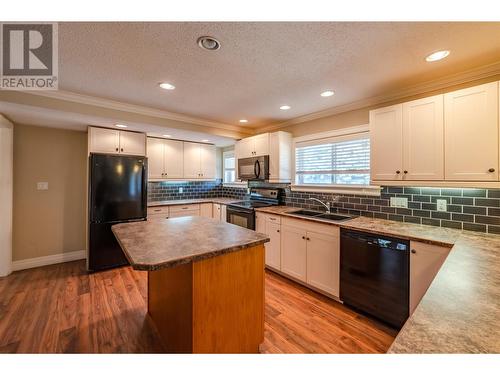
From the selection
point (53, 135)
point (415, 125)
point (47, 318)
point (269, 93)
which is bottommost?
point (47, 318)

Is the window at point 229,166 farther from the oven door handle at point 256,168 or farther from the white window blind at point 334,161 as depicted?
the white window blind at point 334,161

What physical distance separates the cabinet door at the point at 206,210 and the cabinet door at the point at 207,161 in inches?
25.6

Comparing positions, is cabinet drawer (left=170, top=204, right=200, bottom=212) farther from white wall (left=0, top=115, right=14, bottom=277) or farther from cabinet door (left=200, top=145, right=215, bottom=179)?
white wall (left=0, top=115, right=14, bottom=277)

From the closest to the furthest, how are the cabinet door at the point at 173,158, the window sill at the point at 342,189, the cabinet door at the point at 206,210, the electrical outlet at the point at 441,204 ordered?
1. the electrical outlet at the point at 441,204
2. the window sill at the point at 342,189
3. the cabinet door at the point at 173,158
4. the cabinet door at the point at 206,210

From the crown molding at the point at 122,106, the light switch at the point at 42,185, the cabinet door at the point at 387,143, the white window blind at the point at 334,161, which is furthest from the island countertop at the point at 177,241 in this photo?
the light switch at the point at 42,185

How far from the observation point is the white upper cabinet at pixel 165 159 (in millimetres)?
4086

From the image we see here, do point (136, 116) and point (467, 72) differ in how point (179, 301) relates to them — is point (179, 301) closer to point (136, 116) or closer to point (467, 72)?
point (136, 116)

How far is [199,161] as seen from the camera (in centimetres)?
473

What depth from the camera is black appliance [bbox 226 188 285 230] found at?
11.3 feet

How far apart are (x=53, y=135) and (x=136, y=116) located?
1.77m

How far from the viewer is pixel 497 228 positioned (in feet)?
6.27

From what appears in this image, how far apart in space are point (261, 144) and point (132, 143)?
2.14 metres

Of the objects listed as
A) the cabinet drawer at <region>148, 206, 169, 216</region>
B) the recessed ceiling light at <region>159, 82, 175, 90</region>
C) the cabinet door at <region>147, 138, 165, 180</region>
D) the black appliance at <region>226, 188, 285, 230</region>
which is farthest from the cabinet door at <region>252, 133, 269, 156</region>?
the cabinet drawer at <region>148, 206, 169, 216</region>
